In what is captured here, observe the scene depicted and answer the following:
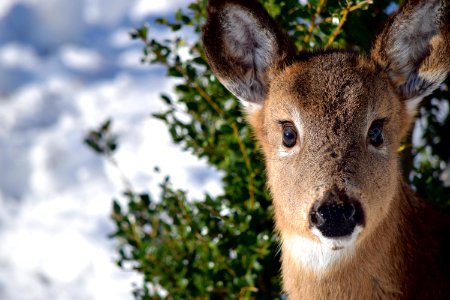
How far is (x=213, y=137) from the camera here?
5.30 metres

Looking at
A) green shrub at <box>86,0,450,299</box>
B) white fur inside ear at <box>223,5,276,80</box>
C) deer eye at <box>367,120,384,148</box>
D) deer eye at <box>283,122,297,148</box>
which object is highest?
white fur inside ear at <box>223,5,276,80</box>

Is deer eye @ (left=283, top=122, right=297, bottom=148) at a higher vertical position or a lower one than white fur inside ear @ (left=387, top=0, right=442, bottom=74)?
lower

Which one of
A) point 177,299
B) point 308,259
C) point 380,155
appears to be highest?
point 380,155

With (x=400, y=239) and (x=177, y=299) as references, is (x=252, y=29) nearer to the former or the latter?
(x=400, y=239)

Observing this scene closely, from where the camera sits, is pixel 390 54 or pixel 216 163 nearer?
pixel 390 54

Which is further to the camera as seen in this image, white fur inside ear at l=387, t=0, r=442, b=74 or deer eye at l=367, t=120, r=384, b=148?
white fur inside ear at l=387, t=0, r=442, b=74

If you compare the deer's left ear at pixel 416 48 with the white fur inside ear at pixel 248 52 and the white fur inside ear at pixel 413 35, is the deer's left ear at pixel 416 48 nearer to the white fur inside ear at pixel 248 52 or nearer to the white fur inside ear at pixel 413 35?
the white fur inside ear at pixel 413 35

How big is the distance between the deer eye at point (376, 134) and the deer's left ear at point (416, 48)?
0.33m

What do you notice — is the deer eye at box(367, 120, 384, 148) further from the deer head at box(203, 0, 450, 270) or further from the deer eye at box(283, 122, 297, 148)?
the deer eye at box(283, 122, 297, 148)

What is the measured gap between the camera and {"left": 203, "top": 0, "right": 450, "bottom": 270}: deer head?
3754mm

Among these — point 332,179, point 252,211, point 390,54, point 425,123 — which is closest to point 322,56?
point 390,54

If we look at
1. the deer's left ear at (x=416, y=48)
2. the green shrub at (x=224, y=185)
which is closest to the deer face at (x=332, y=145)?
the deer's left ear at (x=416, y=48)

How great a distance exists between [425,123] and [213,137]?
5.39ft

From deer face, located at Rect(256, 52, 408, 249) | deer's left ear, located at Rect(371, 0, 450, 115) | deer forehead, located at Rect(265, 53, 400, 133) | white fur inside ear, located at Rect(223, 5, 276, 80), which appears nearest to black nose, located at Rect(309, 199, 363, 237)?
deer face, located at Rect(256, 52, 408, 249)
